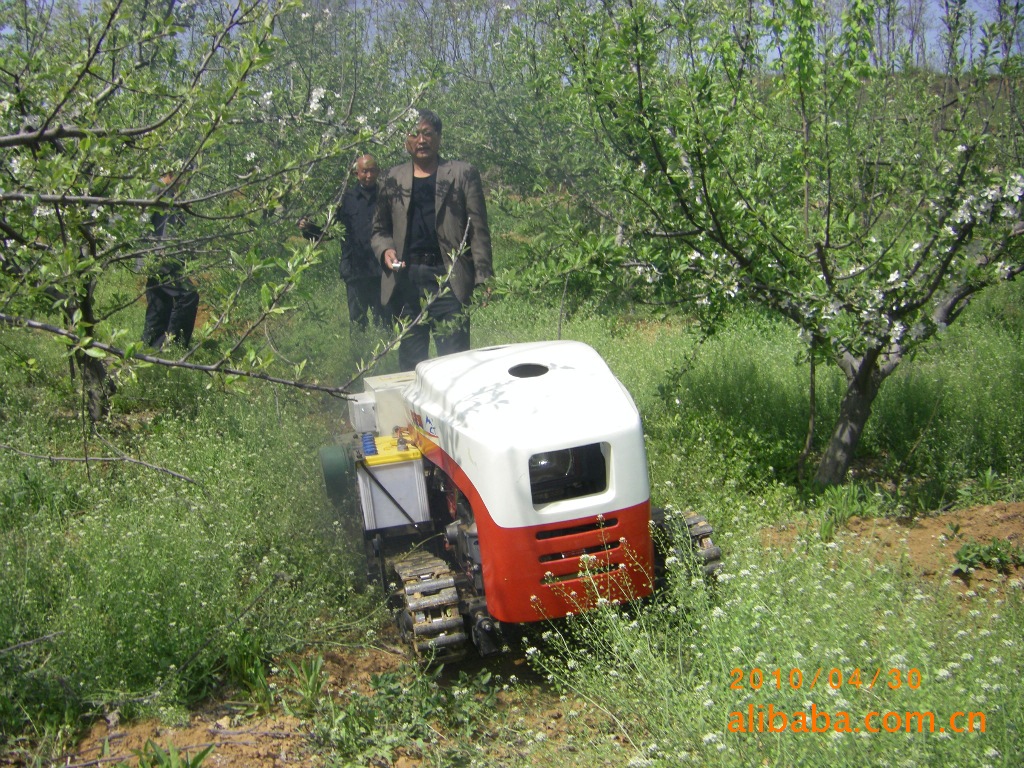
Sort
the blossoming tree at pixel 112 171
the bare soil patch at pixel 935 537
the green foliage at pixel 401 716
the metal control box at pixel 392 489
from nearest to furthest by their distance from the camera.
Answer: the blossoming tree at pixel 112 171 < the green foliage at pixel 401 716 < the metal control box at pixel 392 489 < the bare soil patch at pixel 935 537

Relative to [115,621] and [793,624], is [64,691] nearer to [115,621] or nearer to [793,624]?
[115,621]

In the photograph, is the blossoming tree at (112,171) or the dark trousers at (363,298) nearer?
the blossoming tree at (112,171)

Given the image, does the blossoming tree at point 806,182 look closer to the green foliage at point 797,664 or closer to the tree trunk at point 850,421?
the tree trunk at point 850,421

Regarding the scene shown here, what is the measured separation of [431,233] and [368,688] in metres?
3.16

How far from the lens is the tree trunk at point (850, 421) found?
5.61 meters

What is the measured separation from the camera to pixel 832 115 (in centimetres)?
496

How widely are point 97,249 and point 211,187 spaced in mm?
2441

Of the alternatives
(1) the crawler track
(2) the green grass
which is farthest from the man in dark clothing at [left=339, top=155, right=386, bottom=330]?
(1) the crawler track

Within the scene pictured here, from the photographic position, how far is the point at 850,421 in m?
5.70

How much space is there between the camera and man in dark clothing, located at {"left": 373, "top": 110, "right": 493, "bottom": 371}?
6.07 meters

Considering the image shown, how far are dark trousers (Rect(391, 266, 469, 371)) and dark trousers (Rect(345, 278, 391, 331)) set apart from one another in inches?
53.8

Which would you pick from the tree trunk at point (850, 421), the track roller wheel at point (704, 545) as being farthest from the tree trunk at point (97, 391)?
the tree trunk at point (850, 421)

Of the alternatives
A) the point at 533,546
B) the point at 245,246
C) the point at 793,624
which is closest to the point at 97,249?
the point at 245,246

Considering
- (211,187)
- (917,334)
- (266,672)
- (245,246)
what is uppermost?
(211,187)
